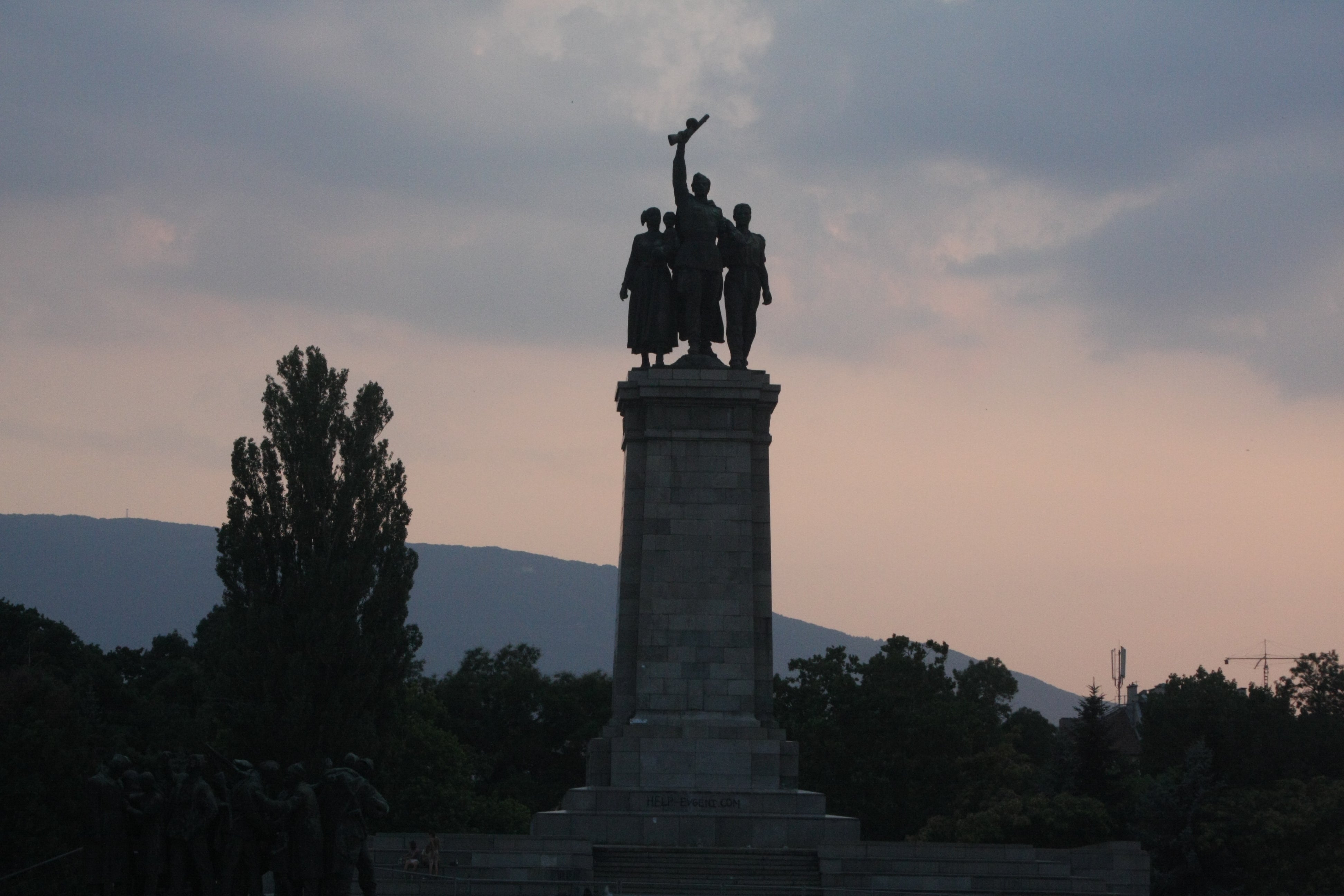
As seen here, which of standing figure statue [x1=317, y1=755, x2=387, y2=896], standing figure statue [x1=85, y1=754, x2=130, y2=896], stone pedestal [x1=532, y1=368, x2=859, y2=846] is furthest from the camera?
stone pedestal [x1=532, y1=368, x2=859, y2=846]

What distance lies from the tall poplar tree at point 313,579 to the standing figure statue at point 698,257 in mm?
10565

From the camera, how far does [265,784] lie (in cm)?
2295

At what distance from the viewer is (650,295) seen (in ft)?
115

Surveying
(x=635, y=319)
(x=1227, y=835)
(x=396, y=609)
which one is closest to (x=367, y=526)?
(x=396, y=609)

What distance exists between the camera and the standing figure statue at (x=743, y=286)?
34.8 m

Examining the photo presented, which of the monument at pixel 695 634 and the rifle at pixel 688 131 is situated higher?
the rifle at pixel 688 131

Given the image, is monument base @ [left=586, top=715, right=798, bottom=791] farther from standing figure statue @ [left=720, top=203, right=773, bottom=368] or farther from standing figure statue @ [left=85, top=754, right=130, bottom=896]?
standing figure statue @ [left=85, top=754, right=130, bottom=896]

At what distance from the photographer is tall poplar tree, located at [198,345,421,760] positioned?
1585 inches

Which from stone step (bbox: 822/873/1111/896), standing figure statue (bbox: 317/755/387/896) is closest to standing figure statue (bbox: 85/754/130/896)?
standing figure statue (bbox: 317/755/387/896)

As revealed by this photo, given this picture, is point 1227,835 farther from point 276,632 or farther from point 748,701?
point 276,632

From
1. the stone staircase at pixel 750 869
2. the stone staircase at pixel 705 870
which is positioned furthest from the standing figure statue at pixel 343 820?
the stone staircase at pixel 705 870

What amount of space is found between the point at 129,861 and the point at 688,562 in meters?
11.7

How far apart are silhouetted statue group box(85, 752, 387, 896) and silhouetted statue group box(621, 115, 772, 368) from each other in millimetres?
12634

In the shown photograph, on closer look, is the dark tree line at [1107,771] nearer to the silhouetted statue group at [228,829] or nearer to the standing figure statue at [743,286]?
the standing figure statue at [743,286]
